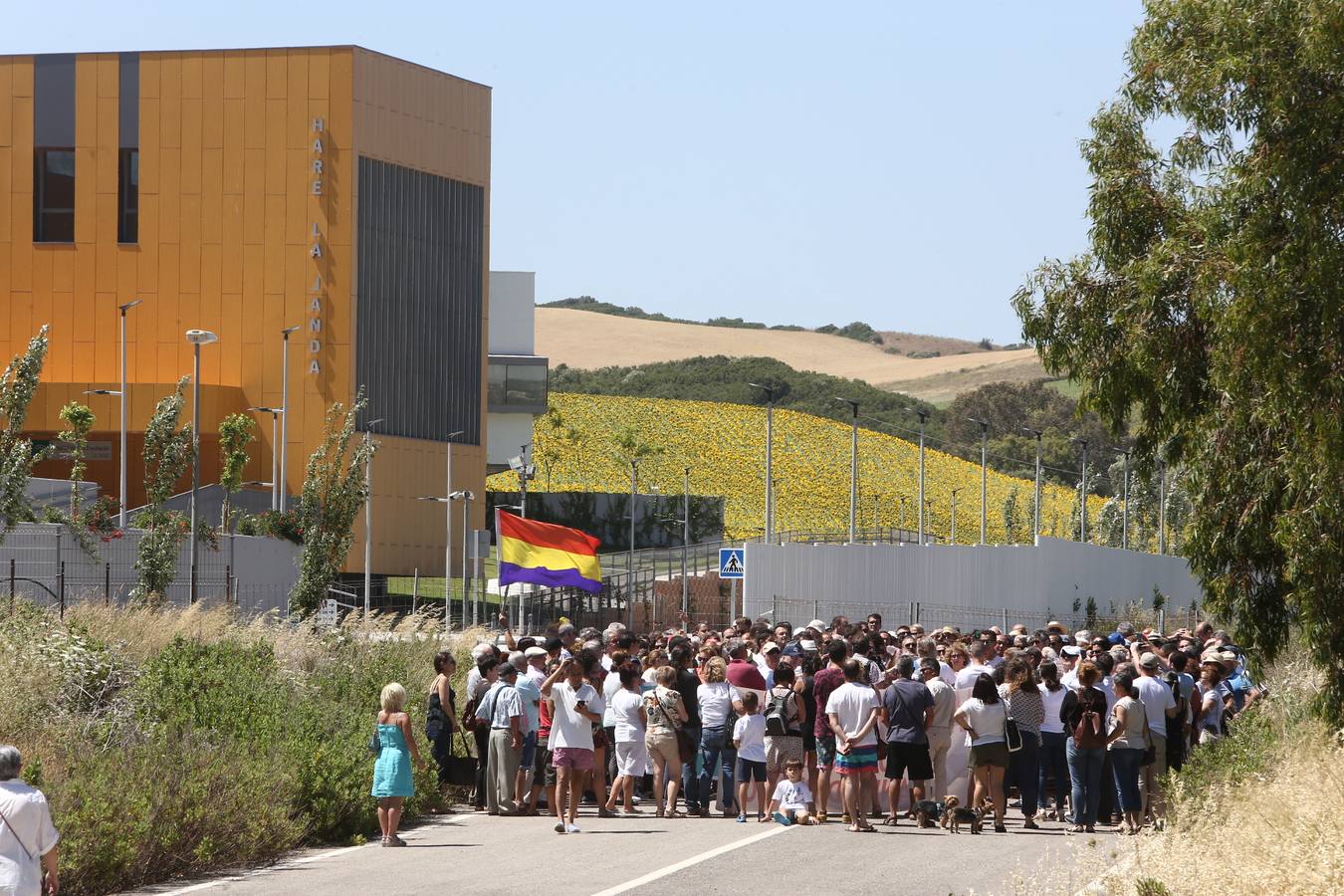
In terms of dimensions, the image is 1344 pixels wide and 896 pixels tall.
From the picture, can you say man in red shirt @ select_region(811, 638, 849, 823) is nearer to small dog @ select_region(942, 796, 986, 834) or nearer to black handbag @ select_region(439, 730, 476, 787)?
small dog @ select_region(942, 796, 986, 834)

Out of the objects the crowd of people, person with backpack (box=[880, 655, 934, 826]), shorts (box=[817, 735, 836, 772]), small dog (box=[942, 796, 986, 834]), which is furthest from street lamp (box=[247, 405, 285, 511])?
small dog (box=[942, 796, 986, 834])

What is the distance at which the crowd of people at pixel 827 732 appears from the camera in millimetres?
17891

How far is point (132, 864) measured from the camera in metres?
14.2

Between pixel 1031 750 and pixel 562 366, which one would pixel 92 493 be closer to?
pixel 1031 750

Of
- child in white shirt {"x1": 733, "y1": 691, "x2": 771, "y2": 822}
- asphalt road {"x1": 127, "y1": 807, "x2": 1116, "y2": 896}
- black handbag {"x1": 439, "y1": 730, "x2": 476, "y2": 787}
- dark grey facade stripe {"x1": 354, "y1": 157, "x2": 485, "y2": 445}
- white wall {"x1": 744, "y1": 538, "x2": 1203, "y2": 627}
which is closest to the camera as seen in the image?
asphalt road {"x1": 127, "y1": 807, "x2": 1116, "y2": 896}

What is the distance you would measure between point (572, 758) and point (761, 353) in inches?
6369

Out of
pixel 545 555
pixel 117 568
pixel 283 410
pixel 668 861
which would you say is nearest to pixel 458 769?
pixel 668 861

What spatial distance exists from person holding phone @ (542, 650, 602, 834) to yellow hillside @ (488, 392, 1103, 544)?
7721 cm

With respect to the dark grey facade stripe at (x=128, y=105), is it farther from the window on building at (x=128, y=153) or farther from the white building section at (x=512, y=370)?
the white building section at (x=512, y=370)

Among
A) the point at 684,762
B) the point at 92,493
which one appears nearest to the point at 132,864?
the point at 684,762

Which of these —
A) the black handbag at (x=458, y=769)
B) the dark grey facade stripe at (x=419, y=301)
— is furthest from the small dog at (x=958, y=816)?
the dark grey facade stripe at (x=419, y=301)

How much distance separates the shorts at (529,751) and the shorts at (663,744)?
1.13m

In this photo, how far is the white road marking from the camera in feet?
45.4

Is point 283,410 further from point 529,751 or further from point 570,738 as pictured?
point 570,738
